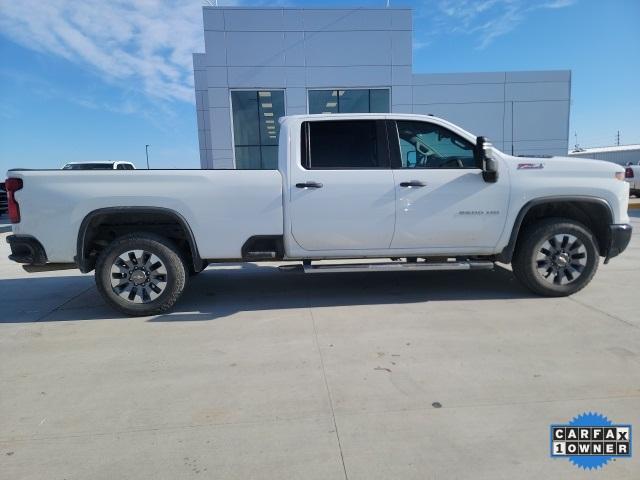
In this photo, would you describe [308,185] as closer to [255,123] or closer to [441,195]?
[441,195]

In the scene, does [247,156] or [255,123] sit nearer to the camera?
[255,123]

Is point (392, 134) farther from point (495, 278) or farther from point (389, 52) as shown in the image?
point (389, 52)

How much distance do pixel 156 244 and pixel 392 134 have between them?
2872 millimetres

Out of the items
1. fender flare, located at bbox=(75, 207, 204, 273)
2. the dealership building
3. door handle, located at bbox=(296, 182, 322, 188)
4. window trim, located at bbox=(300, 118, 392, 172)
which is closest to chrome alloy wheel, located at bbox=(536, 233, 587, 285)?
window trim, located at bbox=(300, 118, 392, 172)

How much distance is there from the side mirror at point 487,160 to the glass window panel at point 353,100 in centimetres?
1495

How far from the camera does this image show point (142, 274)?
4.47 m

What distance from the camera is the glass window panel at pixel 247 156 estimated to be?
61.7 ft

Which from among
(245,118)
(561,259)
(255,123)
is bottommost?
(561,259)

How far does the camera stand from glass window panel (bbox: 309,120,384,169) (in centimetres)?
459

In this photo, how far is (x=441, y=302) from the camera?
16.0ft

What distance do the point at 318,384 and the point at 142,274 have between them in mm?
2487

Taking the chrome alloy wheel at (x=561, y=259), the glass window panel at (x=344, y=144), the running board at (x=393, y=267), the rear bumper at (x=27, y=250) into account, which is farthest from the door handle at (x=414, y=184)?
the rear bumper at (x=27, y=250)

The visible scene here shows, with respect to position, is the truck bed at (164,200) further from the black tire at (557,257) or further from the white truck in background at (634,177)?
the white truck in background at (634,177)

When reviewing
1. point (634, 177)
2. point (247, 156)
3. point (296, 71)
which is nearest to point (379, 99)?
point (296, 71)
